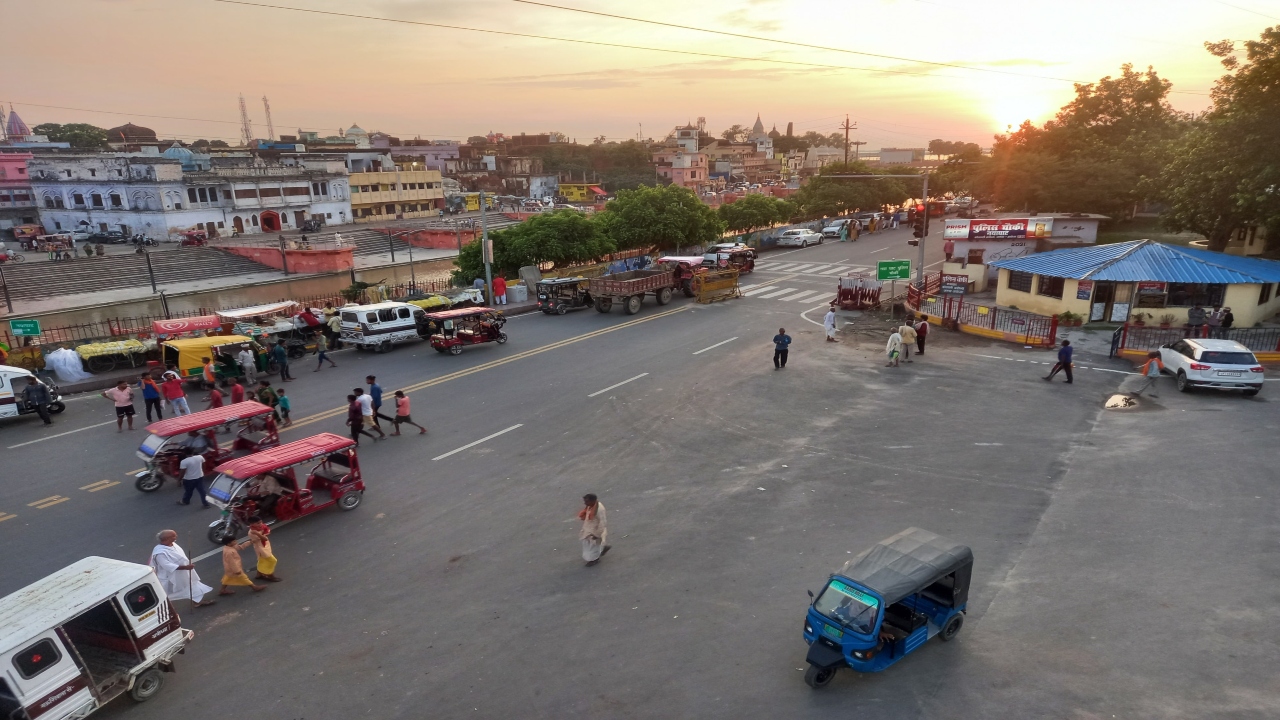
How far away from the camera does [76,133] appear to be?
11594 centimetres

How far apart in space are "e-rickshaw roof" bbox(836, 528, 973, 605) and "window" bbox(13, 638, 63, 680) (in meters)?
8.83

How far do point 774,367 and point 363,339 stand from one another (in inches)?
574

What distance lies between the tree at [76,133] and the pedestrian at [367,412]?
128351 millimetres

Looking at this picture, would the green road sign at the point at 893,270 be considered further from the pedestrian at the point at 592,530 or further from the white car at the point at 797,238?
the white car at the point at 797,238

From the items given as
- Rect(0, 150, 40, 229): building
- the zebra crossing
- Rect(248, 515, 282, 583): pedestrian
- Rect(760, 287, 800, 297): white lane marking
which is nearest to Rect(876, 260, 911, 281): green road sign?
Rect(760, 287, 800, 297): white lane marking

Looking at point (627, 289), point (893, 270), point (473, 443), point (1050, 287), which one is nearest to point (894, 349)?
point (893, 270)

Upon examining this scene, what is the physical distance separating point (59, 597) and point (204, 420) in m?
6.87

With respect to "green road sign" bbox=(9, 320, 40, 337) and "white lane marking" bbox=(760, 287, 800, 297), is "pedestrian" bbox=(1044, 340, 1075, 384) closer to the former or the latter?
"white lane marking" bbox=(760, 287, 800, 297)

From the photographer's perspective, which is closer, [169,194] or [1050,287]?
[1050,287]

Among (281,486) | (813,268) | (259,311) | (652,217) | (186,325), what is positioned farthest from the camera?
(813,268)

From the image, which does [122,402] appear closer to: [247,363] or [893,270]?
[247,363]

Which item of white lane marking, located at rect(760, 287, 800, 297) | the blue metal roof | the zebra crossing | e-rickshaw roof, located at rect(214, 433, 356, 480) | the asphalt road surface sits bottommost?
the asphalt road surface

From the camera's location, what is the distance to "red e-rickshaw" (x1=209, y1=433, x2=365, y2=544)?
1149 cm

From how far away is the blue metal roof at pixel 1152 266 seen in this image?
2367 cm
